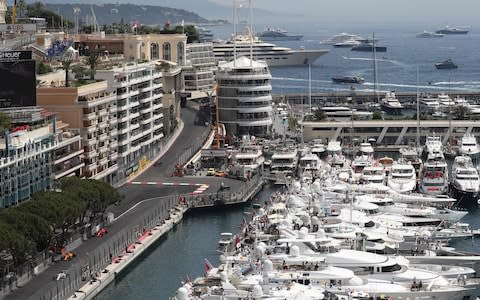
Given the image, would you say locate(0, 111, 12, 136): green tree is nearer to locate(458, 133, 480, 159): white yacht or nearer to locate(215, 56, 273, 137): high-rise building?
locate(215, 56, 273, 137): high-rise building

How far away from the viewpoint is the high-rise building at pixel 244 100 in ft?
310

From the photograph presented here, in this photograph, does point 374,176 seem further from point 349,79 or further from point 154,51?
point 349,79

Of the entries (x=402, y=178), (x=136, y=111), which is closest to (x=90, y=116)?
(x=136, y=111)

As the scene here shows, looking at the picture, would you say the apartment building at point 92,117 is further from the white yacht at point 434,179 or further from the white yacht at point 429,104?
the white yacht at point 429,104

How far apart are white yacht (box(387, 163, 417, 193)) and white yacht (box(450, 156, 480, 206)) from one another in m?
2.53

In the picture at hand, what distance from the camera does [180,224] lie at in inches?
2472

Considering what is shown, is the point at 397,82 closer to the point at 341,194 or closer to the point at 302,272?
the point at 341,194

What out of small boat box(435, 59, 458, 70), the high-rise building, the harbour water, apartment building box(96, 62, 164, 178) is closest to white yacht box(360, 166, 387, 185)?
the harbour water

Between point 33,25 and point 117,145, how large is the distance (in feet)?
54.8

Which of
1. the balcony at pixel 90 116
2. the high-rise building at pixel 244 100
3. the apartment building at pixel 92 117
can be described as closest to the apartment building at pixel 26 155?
the apartment building at pixel 92 117

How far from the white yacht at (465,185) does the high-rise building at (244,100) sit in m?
23.8

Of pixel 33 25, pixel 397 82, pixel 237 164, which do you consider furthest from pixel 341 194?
pixel 397 82

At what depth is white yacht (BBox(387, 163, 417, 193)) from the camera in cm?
7068

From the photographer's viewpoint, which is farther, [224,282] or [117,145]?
[117,145]
